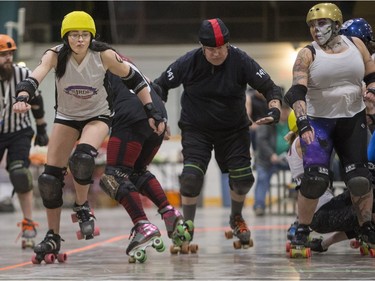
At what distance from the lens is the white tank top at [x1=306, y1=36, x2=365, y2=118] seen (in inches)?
249

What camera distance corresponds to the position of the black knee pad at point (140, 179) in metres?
6.75

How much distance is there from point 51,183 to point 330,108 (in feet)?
5.83

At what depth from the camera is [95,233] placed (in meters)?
6.45

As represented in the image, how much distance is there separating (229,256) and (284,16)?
10996 millimetres

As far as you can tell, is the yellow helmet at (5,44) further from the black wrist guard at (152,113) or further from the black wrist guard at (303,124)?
the black wrist guard at (303,124)

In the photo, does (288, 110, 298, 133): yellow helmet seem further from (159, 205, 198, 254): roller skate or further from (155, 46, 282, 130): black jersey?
(159, 205, 198, 254): roller skate

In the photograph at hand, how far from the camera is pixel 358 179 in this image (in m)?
6.27

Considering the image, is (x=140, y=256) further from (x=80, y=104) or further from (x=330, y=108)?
(x=330, y=108)

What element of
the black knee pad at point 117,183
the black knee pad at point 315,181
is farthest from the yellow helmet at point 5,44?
the black knee pad at point 315,181

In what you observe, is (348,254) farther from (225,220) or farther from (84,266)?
(225,220)

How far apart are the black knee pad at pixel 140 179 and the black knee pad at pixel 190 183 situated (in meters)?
0.28

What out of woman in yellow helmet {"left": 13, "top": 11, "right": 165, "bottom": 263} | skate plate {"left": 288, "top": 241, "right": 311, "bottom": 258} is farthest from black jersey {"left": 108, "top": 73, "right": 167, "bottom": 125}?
skate plate {"left": 288, "top": 241, "right": 311, "bottom": 258}

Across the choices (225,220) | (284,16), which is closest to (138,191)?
(225,220)

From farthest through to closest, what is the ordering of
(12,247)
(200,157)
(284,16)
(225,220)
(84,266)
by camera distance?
(284,16), (225,220), (12,247), (200,157), (84,266)
